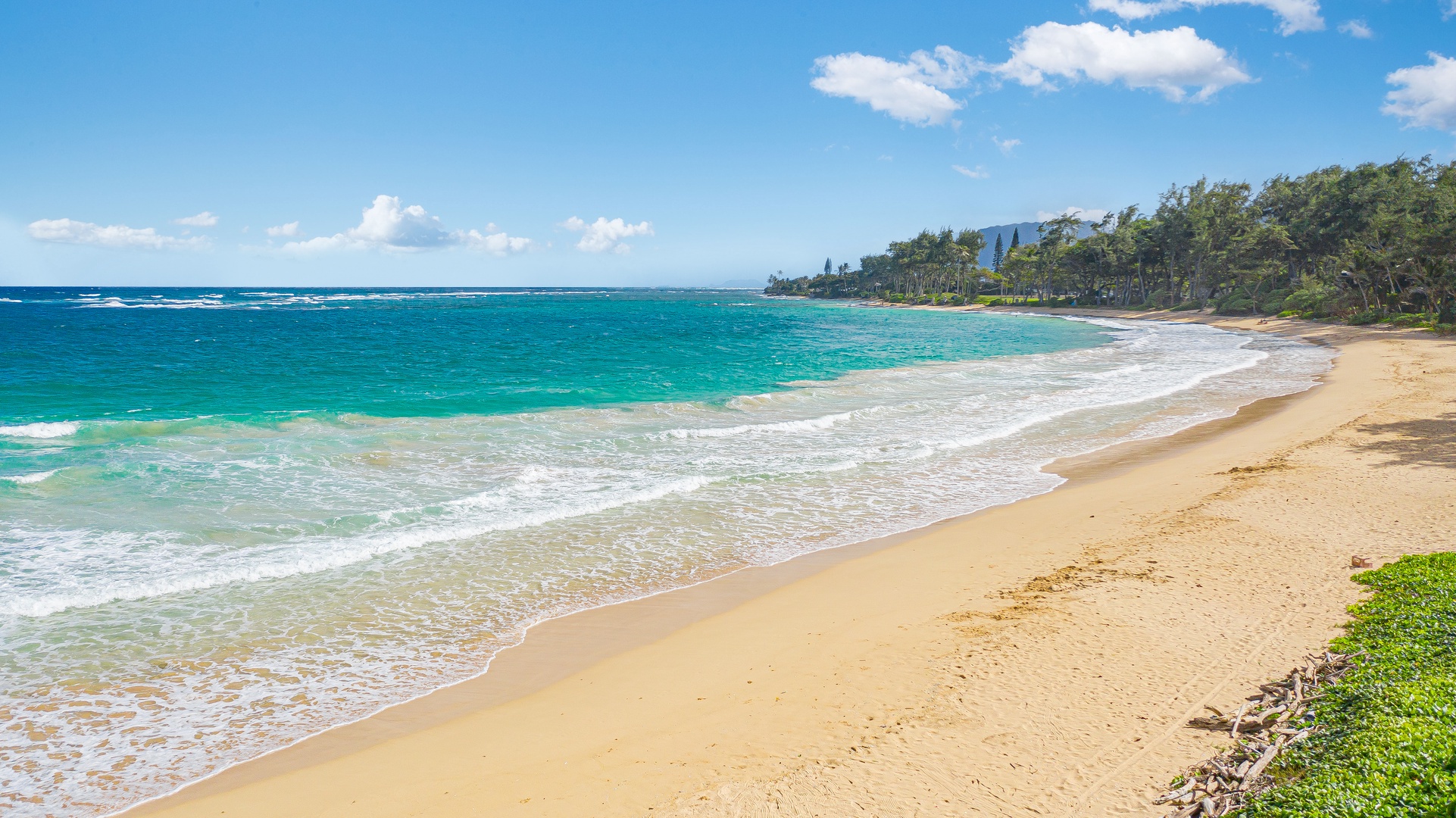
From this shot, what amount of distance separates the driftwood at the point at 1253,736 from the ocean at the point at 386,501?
6.13 metres

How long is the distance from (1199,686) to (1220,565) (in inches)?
147

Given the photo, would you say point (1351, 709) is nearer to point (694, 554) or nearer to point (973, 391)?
point (694, 554)

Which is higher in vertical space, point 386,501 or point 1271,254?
point 1271,254

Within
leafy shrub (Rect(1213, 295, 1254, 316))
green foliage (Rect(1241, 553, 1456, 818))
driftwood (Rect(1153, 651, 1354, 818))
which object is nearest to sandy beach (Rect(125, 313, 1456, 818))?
driftwood (Rect(1153, 651, 1354, 818))

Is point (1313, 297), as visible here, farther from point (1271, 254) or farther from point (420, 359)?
point (420, 359)

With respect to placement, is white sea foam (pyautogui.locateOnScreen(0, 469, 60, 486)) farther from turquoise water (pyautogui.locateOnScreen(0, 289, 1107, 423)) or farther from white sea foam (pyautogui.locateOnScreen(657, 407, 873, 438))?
→ white sea foam (pyautogui.locateOnScreen(657, 407, 873, 438))

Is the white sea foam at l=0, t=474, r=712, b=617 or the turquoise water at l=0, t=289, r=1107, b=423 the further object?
the turquoise water at l=0, t=289, r=1107, b=423

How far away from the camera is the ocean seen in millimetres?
6785

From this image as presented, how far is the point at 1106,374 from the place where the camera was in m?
31.6

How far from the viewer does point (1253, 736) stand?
4895mm

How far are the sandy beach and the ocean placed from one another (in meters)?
0.87

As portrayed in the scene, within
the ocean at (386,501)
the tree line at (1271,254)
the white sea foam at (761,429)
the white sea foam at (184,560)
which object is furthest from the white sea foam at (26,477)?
the tree line at (1271,254)

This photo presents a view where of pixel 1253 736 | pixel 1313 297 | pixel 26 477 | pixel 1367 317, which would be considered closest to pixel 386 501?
pixel 26 477

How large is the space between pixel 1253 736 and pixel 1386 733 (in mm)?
887
